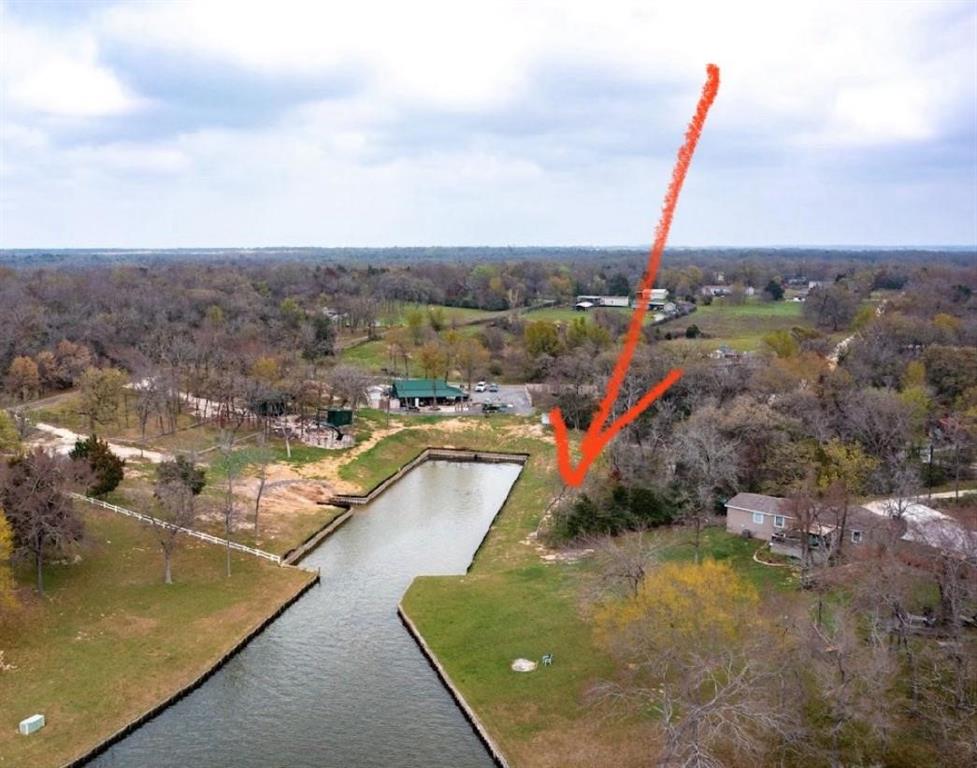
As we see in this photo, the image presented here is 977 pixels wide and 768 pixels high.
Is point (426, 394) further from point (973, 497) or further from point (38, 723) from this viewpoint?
point (38, 723)

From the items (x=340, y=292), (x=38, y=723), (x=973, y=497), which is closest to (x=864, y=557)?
(x=973, y=497)

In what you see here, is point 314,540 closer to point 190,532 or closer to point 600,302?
point 190,532

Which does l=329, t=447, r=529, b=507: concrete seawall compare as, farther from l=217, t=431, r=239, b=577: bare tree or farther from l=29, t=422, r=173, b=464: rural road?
l=29, t=422, r=173, b=464: rural road

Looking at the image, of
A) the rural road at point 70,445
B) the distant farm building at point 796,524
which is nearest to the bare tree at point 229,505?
the rural road at point 70,445

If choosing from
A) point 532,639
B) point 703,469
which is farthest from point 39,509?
point 703,469

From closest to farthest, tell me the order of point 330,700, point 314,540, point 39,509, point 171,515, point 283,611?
point 330,700 → point 39,509 → point 283,611 → point 171,515 → point 314,540

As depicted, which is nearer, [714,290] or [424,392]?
[424,392]

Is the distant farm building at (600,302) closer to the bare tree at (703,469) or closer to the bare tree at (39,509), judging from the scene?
the bare tree at (703,469)

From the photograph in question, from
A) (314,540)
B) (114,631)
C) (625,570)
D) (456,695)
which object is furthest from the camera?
(314,540)
